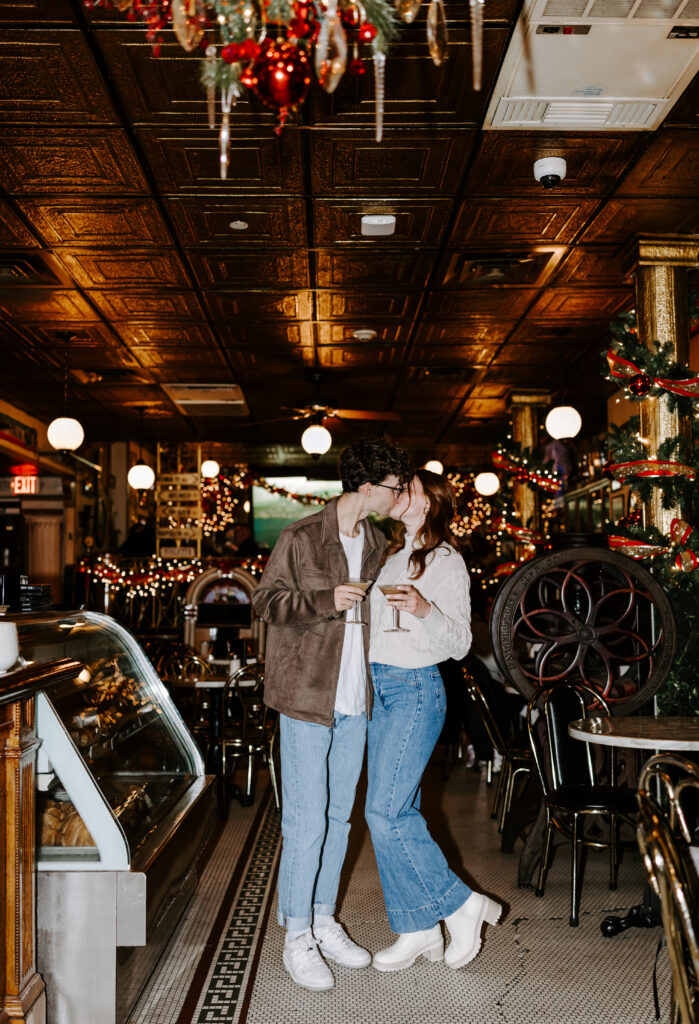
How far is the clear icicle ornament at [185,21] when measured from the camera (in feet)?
5.77

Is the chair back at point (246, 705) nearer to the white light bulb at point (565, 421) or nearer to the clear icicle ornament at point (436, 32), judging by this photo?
the white light bulb at point (565, 421)

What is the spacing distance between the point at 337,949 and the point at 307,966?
0.68ft

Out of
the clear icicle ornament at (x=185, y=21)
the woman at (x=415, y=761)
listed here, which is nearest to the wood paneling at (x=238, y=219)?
the woman at (x=415, y=761)

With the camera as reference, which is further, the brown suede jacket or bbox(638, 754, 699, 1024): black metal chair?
the brown suede jacket

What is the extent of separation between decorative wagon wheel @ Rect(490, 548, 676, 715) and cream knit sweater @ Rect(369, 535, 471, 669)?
118 centimetres

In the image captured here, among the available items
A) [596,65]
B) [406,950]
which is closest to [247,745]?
[406,950]

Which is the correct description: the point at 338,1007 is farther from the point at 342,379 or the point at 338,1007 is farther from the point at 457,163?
the point at 342,379

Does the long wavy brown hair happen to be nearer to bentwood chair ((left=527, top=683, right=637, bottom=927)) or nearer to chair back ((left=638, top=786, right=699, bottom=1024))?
bentwood chair ((left=527, top=683, right=637, bottom=927))

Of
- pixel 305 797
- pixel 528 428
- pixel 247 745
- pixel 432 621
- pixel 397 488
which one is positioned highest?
pixel 528 428

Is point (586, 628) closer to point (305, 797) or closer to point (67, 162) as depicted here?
point (305, 797)

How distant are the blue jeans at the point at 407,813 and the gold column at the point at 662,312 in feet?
9.16

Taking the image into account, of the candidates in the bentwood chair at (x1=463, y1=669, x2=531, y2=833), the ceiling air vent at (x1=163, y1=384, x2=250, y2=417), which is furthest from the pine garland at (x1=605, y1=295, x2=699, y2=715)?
the ceiling air vent at (x1=163, y1=384, x2=250, y2=417)

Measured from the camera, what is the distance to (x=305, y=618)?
9.71ft

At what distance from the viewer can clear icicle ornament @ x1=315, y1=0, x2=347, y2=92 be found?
1.74 m
